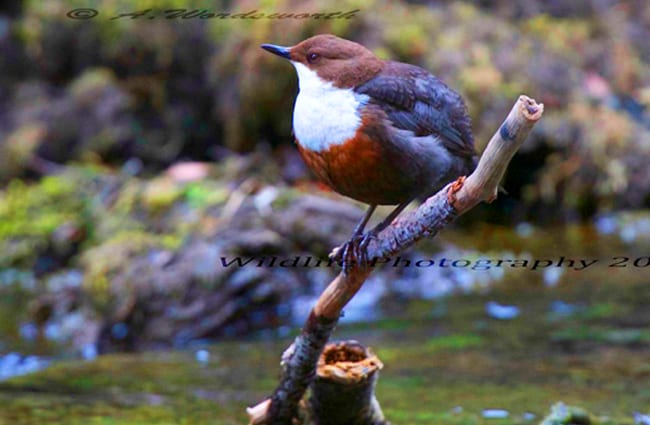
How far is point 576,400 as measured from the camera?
438 centimetres

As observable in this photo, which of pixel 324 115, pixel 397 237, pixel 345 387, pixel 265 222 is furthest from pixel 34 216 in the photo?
pixel 397 237

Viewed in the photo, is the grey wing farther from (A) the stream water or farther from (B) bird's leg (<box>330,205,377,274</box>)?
(A) the stream water

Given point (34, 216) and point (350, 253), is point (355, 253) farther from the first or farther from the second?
point (34, 216)

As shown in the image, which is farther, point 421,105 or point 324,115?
point 421,105

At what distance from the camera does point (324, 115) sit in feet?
10.6

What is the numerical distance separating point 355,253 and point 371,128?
0.39 metres

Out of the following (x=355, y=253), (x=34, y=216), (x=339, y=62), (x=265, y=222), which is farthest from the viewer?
(x=34, y=216)

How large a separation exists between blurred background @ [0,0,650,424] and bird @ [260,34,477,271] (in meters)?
1.24

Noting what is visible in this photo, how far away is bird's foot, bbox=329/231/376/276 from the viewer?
10.5ft

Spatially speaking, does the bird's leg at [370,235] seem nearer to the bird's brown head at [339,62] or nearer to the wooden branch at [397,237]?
the wooden branch at [397,237]

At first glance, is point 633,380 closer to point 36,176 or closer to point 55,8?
point 36,176

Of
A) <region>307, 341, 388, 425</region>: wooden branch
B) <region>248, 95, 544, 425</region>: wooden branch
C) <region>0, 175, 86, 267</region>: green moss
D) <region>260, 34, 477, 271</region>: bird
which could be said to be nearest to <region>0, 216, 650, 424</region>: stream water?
<region>0, 175, 86, 267</region>: green moss

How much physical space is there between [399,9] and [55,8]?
10.2 ft

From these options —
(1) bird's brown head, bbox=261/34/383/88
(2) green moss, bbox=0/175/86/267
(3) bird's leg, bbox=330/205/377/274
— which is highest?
(1) bird's brown head, bbox=261/34/383/88
